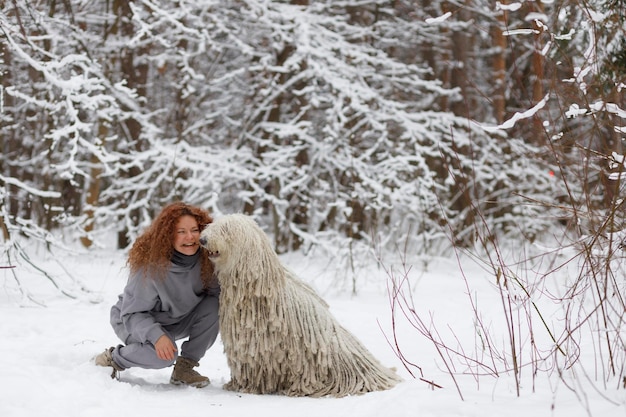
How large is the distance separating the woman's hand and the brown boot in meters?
0.27

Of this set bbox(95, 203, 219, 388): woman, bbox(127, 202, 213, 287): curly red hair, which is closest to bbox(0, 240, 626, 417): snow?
bbox(95, 203, 219, 388): woman

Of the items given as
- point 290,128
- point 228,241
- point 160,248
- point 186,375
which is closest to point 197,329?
point 186,375

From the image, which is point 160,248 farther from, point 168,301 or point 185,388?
point 185,388

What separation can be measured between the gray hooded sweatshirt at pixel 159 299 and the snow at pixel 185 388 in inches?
12.5

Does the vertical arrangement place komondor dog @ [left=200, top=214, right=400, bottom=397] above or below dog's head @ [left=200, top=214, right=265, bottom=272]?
below

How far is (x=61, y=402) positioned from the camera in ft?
10.0

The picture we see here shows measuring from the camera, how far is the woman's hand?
371 centimetres

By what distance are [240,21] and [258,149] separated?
7.14 ft

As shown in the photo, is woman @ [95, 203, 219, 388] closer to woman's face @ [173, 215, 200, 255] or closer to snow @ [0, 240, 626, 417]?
woman's face @ [173, 215, 200, 255]

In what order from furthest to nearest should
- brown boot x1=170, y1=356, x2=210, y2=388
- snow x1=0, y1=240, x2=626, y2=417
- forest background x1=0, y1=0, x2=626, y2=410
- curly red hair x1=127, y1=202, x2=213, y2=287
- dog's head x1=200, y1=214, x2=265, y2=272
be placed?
forest background x1=0, y1=0, x2=626, y2=410
brown boot x1=170, y1=356, x2=210, y2=388
curly red hair x1=127, y1=202, x2=213, y2=287
dog's head x1=200, y1=214, x2=265, y2=272
snow x1=0, y1=240, x2=626, y2=417

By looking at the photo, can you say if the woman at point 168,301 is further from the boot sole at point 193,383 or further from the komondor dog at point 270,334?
the komondor dog at point 270,334

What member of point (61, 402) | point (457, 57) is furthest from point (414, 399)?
point (457, 57)

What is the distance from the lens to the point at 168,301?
386 centimetres

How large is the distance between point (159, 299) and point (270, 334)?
2.47 ft
